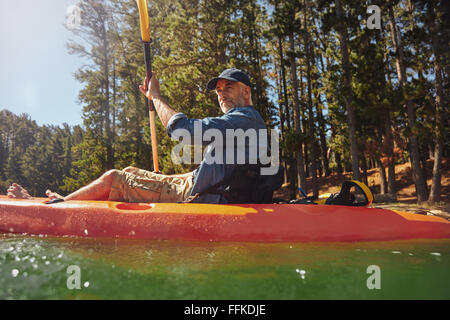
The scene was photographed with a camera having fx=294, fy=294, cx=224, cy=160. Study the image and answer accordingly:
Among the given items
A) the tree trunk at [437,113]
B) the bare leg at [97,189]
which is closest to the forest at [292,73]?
the tree trunk at [437,113]

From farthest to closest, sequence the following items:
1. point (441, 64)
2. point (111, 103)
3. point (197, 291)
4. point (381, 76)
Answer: point (111, 103), point (381, 76), point (441, 64), point (197, 291)

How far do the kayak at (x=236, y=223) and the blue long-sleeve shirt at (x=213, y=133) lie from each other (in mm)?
224

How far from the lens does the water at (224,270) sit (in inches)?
49.8

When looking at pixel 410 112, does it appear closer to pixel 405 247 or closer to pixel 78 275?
pixel 405 247

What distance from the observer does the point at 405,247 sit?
2.12m

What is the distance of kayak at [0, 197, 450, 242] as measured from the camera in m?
2.37

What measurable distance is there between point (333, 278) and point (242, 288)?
475mm

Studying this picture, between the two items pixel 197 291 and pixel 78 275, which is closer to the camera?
pixel 197 291

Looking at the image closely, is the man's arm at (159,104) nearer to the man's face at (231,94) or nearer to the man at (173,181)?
the man at (173,181)

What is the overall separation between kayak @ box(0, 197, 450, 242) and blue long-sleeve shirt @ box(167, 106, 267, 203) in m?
0.22

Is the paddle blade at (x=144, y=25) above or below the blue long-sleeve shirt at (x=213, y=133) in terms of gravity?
above

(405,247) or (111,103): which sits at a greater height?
(111,103)

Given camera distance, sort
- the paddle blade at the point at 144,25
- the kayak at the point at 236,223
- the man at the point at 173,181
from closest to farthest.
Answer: the kayak at the point at 236,223
the man at the point at 173,181
the paddle blade at the point at 144,25
